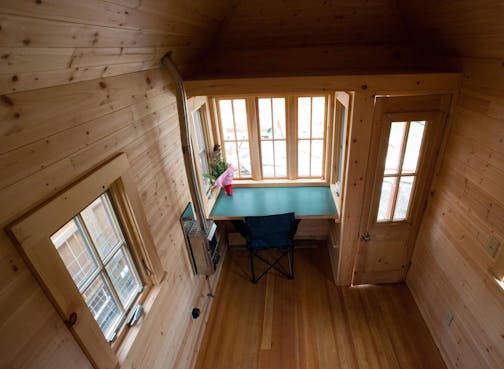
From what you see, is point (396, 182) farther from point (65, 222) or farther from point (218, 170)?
point (65, 222)

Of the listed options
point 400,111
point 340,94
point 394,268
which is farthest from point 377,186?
point 394,268

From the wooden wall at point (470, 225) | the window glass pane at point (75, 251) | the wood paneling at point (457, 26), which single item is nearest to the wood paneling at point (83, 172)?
the window glass pane at point (75, 251)

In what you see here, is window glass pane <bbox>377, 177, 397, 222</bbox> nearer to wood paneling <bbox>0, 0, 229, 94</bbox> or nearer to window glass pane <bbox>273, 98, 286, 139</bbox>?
window glass pane <bbox>273, 98, 286, 139</bbox>

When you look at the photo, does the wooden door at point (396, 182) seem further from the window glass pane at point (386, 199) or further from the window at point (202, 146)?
the window at point (202, 146)

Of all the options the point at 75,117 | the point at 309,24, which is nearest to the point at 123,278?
the point at 75,117

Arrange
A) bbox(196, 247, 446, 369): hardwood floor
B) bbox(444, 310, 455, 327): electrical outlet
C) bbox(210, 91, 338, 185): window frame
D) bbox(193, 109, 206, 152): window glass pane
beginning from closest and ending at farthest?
1. bbox(444, 310, 455, 327): electrical outlet
2. bbox(196, 247, 446, 369): hardwood floor
3. bbox(193, 109, 206, 152): window glass pane
4. bbox(210, 91, 338, 185): window frame

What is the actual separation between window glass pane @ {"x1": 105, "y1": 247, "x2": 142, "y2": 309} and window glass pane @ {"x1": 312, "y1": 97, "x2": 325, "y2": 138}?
2263 mm

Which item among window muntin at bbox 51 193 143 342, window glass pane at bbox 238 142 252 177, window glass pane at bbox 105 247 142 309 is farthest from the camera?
window glass pane at bbox 238 142 252 177

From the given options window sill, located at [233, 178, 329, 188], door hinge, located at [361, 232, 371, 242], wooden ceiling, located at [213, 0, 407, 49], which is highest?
wooden ceiling, located at [213, 0, 407, 49]

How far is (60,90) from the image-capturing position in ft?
3.31

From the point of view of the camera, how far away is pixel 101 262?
4.37 feet

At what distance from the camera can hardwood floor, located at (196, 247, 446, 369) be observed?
224 centimetres

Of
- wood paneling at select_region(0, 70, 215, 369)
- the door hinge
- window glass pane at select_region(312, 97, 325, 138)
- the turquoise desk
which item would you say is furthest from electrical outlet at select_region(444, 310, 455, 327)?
wood paneling at select_region(0, 70, 215, 369)

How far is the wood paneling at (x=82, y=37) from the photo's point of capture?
30.1 inches
